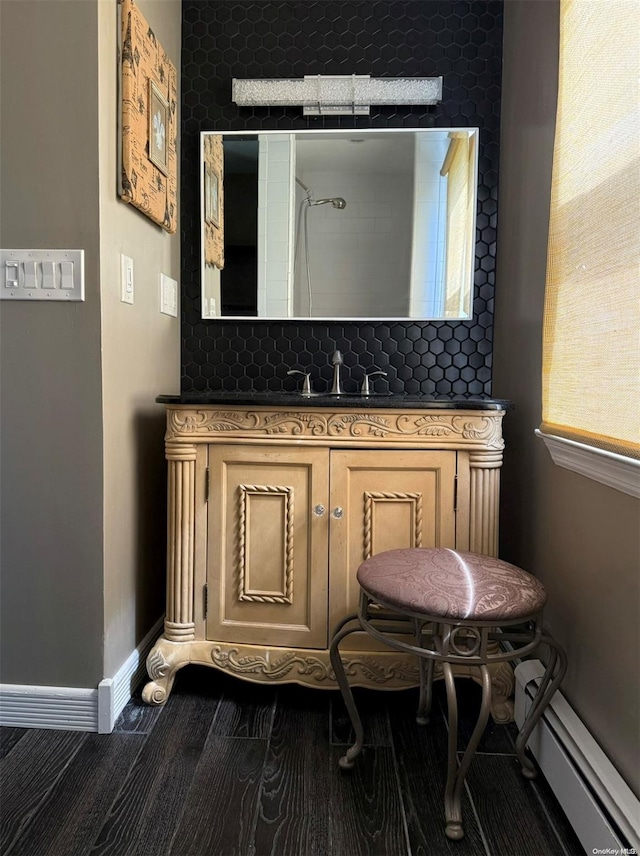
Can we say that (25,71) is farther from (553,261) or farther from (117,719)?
(117,719)

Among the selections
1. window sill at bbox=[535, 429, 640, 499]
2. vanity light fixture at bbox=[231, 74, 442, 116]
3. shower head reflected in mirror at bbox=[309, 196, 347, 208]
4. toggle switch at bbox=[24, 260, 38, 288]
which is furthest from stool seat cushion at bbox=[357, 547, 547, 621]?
vanity light fixture at bbox=[231, 74, 442, 116]

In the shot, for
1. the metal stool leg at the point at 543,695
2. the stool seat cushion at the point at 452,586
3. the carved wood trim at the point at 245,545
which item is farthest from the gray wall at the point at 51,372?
the metal stool leg at the point at 543,695

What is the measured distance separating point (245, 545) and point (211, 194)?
123cm

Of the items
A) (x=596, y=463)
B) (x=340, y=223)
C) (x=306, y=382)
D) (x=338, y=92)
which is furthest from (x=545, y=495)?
(x=338, y=92)

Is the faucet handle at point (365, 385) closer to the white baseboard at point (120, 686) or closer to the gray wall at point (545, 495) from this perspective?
the gray wall at point (545, 495)

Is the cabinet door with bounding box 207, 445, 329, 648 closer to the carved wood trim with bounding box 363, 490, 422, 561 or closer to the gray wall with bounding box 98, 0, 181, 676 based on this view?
the carved wood trim with bounding box 363, 490, 422, 561

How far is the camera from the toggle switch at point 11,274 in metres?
1.34

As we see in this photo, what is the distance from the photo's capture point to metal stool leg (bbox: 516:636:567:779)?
1.15 metres

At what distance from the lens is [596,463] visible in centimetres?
108

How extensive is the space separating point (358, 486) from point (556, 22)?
1313mm

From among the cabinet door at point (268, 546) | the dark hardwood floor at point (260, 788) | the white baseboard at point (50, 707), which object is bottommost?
the dark hardwood floor at point (260, 788)

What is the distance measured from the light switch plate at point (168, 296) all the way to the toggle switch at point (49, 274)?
454mm

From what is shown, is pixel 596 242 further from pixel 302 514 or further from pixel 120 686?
pixel 120 686

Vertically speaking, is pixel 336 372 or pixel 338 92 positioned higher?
pixel 338 92
